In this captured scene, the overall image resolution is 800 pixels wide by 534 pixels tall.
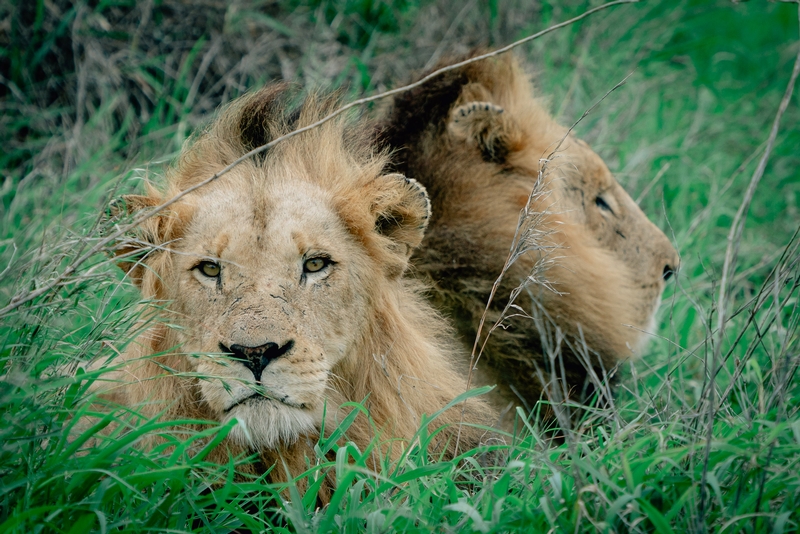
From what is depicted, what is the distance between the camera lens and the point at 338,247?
9.34 ft

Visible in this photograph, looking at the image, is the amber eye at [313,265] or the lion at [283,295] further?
the amber eye at [313,265]

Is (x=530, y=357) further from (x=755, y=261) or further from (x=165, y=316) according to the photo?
(x=755, y=261)

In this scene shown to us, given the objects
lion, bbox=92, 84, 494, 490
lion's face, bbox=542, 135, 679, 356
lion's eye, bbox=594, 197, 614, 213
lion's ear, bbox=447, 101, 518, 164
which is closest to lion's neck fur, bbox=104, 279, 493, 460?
lion, bbox=92, 84, 494, 490

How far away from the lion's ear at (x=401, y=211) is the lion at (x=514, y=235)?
2.01 feet

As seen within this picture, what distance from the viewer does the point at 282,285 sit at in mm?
2678

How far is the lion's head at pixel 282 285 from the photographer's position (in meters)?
2.59

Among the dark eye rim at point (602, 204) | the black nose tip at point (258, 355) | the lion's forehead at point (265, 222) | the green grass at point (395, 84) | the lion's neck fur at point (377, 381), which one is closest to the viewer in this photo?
the green grass at point (395, 84)

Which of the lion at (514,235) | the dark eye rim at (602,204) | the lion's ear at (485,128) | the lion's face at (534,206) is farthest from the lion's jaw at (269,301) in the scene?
the dark eye rim at (602,204)

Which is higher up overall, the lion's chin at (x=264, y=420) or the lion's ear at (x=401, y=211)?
the lion's ear at (x=401, y=211)

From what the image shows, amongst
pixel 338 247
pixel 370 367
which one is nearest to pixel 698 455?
pixel 370 367

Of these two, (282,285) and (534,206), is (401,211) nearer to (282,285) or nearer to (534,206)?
(282,285)

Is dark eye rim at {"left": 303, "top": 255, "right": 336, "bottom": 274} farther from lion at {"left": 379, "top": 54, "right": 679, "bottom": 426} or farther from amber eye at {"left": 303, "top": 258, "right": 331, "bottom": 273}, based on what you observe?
lion at {"left": 379, "top": 54, "right": 679, "bottom": 426}

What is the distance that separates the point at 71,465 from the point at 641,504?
1.75 meters

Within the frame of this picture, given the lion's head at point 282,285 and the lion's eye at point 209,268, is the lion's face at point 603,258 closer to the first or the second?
the lion's head at point 282,285
